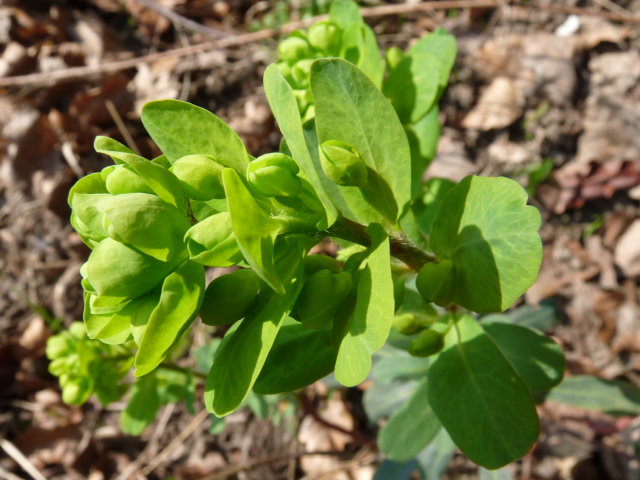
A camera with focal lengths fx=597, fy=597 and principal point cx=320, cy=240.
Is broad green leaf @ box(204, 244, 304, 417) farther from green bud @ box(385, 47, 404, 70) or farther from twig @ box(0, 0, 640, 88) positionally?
twig @ box(0, 0, 640, 88)

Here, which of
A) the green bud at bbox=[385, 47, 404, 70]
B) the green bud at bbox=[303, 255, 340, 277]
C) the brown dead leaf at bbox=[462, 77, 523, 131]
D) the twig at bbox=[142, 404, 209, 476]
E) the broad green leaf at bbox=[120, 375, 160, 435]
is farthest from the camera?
the brown dead leaf at bbox=[462, 77, 523, 131]

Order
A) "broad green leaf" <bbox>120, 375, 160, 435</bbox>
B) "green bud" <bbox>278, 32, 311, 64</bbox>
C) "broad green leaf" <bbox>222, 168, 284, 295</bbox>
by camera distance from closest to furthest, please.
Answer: "broad green leaf" <bbox>222, 168, 284, 295</bbox>
"green bud" <bbox>278, 32, 311, 64</bbox>
"broad green leaf" <bbox>120, 375, 160, 435</bbox>

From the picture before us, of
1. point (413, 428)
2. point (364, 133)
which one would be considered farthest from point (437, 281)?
point (413, 428)

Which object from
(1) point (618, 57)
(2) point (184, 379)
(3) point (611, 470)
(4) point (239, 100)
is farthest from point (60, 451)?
(1) point (618, 57)

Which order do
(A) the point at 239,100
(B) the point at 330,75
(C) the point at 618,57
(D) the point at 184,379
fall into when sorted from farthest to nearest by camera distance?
(A) the point at 239,100 < (C) the point at 618,57 < (D) the point at 184,379 < (B) the point at 330,75

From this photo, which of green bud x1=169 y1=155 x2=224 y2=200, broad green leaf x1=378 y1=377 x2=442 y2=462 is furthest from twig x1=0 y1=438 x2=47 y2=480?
green bud x1=169 y1=155 x2=224 y2=200

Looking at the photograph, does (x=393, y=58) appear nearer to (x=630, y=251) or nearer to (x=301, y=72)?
(x=301, y=72)

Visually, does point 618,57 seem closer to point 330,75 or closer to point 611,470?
point 611,470

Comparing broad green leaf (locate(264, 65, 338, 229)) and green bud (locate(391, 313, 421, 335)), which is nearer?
broad green leaf (locate(264, 65, 338, 229))
